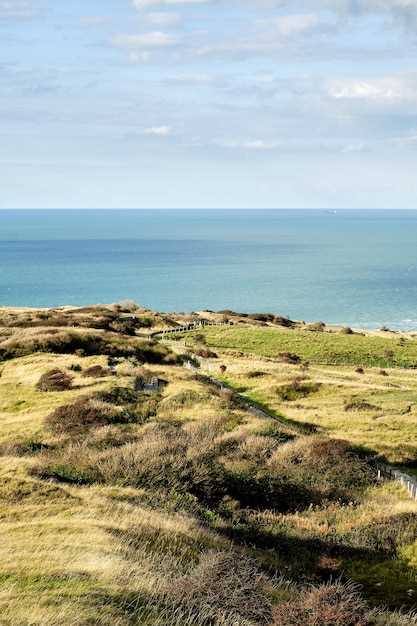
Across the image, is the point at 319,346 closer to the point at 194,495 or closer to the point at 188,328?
the point at 188,328

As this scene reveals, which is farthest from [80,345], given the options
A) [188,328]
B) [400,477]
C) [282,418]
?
[400,477]

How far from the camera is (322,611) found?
429 inches

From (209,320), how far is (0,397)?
49.6 meters

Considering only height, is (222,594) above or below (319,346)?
above

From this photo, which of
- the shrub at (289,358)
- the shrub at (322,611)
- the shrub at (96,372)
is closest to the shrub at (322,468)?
the shrub at (322,611)

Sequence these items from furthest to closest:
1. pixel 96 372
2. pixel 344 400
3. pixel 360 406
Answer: pixel 344 400 → pixel 96 372 → pixel 360 406

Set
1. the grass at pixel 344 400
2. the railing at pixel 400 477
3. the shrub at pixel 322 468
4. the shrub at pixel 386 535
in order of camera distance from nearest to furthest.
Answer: the shrub at pixel 386 535
the shrub at pixel 322 468
the railing at pixel 400 477
the grass at pixel 344 400

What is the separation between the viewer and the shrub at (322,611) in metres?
10.6

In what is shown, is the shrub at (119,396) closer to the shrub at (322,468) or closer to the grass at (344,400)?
the grass at (344,400)

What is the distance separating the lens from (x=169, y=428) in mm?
27641

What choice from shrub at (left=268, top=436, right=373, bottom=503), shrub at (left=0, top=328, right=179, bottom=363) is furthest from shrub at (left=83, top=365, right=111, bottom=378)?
shrub at (left=268, top=436, right=373, bottom=503)

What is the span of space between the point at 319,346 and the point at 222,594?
5438 cm

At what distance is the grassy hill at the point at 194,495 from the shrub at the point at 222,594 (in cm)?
4

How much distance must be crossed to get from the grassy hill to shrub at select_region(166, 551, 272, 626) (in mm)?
37
